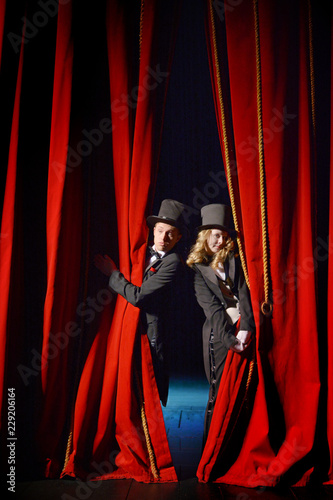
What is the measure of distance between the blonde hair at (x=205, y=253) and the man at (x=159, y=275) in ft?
0.35

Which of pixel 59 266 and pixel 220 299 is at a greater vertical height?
pixel 59 266

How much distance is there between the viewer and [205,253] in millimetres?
2178

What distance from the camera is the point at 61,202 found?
2.03 metres

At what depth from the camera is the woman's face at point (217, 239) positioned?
2.15m

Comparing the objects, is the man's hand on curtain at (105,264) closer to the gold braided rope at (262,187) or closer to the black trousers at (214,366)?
the black trousers at (214,366)

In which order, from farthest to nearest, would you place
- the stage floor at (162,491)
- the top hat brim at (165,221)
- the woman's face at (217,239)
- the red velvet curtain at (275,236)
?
the woman's face at (217,239) → the top hat brim at (165,221) → the red velvet curtain at (275,236) → the stage floor at (162,491)

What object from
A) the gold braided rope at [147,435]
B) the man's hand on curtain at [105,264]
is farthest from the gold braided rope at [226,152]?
the gold braided rope at [147,435]

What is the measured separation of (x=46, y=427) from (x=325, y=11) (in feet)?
8.58

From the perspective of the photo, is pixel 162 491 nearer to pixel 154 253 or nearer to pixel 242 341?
pixel 242 341

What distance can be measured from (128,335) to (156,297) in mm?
256

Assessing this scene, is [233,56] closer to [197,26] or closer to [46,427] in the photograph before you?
[197,26]

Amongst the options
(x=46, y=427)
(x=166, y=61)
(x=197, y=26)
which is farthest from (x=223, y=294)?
(x=197, y=26)

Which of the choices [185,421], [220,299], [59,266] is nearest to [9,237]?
[59,266]

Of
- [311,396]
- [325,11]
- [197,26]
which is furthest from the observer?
[197,26]
